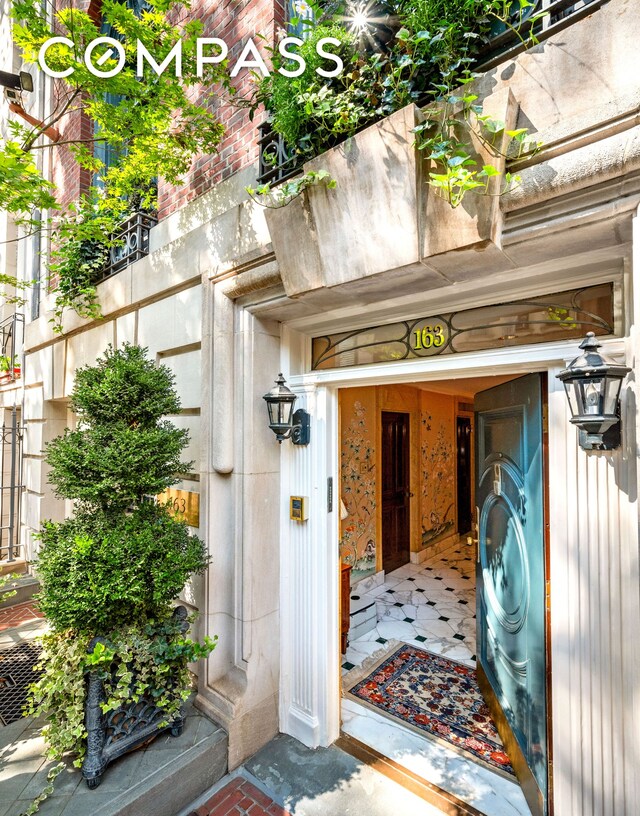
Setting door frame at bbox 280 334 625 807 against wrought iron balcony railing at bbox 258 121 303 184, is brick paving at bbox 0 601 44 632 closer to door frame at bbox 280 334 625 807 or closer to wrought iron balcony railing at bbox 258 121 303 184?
door frame at bbox 280 334 625 807

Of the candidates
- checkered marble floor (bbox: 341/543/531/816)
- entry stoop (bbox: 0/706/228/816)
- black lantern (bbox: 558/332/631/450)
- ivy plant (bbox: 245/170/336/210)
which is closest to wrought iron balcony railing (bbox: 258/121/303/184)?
ivy plant (bbox: 245/170/336/210)

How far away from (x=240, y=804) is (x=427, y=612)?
3.25 m

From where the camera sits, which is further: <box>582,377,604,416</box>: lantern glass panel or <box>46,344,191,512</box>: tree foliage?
<box>46,344,191,512</box>: tree foliage

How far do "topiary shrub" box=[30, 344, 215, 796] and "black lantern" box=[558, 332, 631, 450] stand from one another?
7.64 feet

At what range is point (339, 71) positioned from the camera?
205 cm

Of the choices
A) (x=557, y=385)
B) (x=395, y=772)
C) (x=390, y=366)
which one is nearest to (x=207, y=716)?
(x=395, y=772)

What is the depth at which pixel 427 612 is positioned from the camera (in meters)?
5.05

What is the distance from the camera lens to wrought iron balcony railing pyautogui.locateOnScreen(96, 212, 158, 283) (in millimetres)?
3926

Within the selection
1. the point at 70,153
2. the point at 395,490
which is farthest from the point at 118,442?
the point at 70,153

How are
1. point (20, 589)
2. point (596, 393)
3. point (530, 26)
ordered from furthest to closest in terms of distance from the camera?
point (20, 589) → point (530, 26) → point (596, 393)

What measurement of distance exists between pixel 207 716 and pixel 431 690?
2.00m

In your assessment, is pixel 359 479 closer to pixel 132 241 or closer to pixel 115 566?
pixel 115 566

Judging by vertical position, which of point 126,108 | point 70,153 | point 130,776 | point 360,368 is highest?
point 70,153

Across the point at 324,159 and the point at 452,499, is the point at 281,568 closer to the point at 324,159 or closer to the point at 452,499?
the point at 324,159
